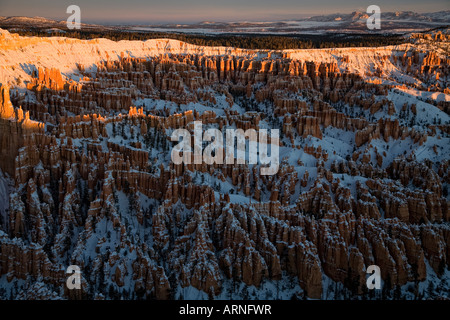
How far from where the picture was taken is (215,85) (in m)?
69.2

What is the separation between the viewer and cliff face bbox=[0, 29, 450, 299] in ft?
86.2

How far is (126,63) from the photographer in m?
66.9

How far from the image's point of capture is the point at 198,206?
31.1 m

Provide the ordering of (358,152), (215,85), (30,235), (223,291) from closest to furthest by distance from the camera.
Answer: (223,291), (30,235), (358,152), (215,85)

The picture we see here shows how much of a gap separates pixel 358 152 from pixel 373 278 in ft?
75.4

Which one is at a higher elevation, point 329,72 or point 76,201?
point 329,72

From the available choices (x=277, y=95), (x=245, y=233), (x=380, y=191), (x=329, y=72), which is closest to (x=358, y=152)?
(x=380, y=191)

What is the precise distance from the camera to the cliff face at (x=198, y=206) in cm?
2627

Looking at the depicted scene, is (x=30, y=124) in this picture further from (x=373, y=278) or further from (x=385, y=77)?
(x=385, y=77)
